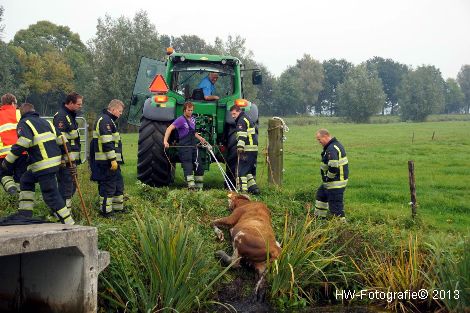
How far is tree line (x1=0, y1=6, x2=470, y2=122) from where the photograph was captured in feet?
136

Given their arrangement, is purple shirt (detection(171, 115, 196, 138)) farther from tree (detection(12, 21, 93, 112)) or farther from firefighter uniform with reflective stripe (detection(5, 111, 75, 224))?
tree (detection(12, 21, 93, 112))

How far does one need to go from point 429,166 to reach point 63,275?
14504 mm

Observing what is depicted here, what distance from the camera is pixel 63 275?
530 cm

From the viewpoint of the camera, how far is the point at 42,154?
6371 mm

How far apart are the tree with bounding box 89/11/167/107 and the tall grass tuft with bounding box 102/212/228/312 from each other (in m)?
35.6

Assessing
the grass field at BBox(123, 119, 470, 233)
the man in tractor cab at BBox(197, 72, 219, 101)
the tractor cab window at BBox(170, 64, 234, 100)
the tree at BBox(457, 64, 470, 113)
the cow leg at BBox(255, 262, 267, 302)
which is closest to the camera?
the cow leg at BBox(255, 262, 267, 302)

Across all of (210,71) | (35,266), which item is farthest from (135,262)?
(210,71)

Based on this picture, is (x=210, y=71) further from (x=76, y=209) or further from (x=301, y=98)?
(x=301, y=98)

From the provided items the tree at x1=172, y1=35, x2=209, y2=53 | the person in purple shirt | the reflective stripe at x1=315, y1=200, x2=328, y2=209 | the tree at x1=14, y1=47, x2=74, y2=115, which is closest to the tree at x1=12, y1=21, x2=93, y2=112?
the tree at x1=14, y1=47, x2=74, y2=115

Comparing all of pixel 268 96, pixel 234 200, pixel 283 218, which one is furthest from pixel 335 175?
pixel 268 96

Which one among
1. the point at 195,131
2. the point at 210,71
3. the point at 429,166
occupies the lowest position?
the point at 429,166

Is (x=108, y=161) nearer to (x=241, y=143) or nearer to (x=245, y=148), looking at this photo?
(x=241, y=143)

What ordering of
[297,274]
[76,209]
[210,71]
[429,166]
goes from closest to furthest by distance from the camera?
[297,274], [76,209], [210,71], [429,166]

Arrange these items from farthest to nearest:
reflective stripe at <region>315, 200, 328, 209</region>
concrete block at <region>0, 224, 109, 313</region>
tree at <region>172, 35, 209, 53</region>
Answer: tree at <region>172, 35, 209, 53</region>, reflective stripe at <region>315, 200, 328, 209</region>, concrete block at <region>0, 224, 109, 313</region>
